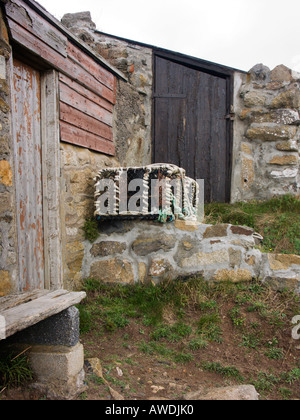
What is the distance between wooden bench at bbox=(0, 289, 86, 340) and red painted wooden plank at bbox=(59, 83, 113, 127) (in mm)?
2029

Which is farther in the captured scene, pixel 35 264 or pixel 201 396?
pixel 35 264

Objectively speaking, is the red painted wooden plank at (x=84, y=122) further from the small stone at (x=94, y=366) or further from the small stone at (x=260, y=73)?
the small stone at (x=260, y=73)

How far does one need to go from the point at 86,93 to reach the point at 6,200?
2.00 meters

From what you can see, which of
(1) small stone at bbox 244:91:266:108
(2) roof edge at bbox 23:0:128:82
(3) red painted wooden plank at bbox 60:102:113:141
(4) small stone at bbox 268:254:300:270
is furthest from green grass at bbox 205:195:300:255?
(2) roof edge at bbox 23:0:128:82

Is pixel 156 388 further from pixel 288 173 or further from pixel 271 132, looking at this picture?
pixel 271 132

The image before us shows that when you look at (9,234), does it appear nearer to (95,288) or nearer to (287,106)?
(95,288)

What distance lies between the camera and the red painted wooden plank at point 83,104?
11.0 ft

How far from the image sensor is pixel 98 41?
16.7 feet

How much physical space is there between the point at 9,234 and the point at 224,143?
4.02m

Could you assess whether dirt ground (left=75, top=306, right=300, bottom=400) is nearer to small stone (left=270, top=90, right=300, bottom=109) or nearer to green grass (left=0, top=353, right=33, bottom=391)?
green grass (left=0, top=353, right=33, bottom=391)

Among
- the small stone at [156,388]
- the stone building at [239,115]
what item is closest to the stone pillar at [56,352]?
the small stone at [156,388]

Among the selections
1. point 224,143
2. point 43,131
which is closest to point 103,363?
point 43,131
